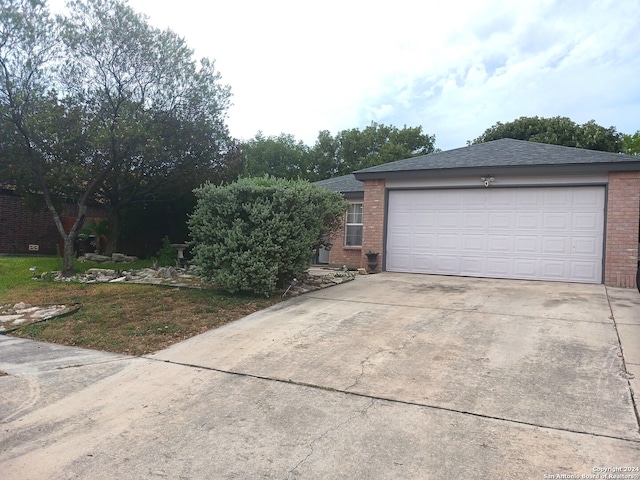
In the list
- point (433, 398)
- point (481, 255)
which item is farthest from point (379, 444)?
point (481, 255)

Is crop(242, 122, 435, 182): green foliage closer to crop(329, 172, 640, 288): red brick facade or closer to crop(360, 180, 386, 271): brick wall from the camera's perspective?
crop(360, 180, 386, 271): brick wall

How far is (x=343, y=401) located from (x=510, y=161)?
350 inches

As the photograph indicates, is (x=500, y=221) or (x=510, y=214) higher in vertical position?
(x=510, y=214)

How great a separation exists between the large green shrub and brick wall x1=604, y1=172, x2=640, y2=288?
655 centimetres

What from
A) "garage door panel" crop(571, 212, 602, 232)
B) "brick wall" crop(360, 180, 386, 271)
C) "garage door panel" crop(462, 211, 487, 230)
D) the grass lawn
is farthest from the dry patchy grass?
"garage door panel" crop(571, 212, 602, 232)

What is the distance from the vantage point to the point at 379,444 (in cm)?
333

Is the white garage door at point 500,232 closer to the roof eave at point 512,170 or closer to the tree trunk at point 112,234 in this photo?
the roof eave at point 512,170

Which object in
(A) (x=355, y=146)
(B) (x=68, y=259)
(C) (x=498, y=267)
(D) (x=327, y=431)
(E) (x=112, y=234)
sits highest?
(A) (x=355, y=146)

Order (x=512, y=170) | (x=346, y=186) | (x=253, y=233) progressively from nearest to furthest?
(x=253, y=233) < (x=512, y=170) < (x=346, y=186)

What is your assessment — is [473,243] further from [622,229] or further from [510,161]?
[622,229]

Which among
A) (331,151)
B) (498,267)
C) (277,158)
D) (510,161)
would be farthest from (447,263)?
Answer: (277,158)

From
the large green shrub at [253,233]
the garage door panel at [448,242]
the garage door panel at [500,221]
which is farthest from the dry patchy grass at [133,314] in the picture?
the garage door panel at [500,221]

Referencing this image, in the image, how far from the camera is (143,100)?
12.2 metres

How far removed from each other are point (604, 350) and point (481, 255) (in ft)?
20.1
